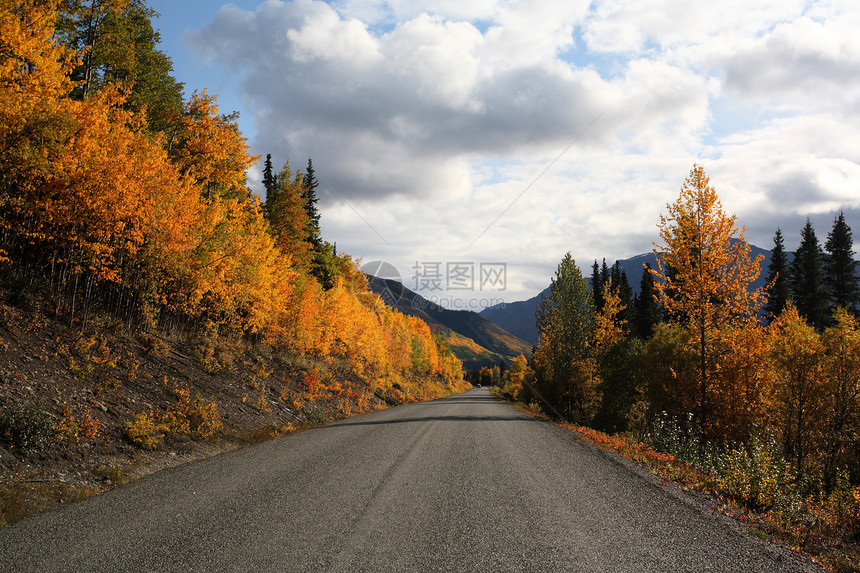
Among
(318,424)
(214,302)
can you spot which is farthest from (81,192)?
(318,424)

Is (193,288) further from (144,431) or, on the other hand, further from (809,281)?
(809,281)

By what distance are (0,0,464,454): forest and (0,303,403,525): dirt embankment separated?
463mm

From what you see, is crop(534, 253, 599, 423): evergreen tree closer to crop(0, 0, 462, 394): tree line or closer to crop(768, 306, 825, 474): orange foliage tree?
crop(768, 306, 825, 474): orange foliage tree

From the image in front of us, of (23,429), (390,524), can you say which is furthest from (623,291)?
(23,429)

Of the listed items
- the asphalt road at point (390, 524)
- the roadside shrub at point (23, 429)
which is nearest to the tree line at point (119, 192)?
the roadside shrub at point (23, 429)

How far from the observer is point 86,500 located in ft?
22.1

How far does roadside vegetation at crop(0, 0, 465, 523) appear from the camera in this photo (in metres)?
8.86

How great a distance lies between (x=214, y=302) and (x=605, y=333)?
3071 centimetres

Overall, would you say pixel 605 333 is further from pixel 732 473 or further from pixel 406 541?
pixel 406 541

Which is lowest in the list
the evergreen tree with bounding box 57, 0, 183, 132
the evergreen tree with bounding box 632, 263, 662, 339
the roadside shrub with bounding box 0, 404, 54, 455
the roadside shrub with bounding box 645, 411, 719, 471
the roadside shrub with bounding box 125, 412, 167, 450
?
the roadside shrub with bounding box 645, 411, 719, 471

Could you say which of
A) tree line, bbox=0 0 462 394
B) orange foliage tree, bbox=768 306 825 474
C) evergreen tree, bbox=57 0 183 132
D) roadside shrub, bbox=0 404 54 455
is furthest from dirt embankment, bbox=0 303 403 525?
orange foliage tree, bbox=768 306 825 474

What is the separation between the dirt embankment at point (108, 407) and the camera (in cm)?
728

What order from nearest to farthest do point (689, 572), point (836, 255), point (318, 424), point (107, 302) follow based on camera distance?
point (689, 572), point (107, 302), point (318, 424), point (836, 255)

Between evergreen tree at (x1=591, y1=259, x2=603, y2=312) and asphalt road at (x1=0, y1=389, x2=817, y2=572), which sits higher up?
evergreen tree at (x1=591, y1=259, x2=603, y2=312)
